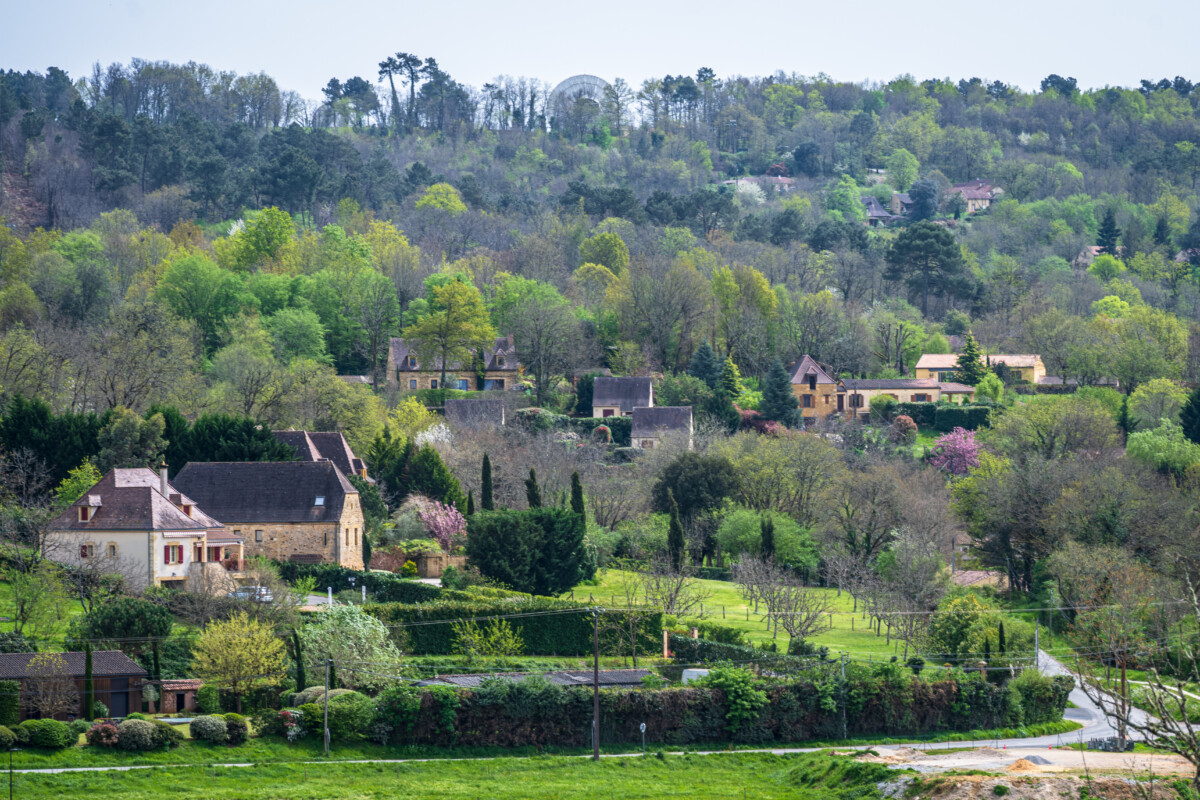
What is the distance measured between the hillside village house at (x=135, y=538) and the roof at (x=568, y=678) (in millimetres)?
11942

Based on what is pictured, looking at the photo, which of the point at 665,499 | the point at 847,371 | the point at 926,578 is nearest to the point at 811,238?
the point at 847,371

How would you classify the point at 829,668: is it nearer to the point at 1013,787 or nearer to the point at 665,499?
the point at 1013,787

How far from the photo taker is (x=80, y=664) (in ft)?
143

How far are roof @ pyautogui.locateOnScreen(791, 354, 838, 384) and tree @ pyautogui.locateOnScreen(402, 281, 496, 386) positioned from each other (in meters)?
20.9

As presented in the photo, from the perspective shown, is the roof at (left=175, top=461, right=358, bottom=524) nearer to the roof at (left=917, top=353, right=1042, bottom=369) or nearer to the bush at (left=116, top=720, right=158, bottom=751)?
the bush at (left=116, top=720, right=158, bottom=751)

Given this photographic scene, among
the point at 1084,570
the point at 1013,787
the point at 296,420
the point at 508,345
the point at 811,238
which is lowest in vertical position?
the point at 1013,787

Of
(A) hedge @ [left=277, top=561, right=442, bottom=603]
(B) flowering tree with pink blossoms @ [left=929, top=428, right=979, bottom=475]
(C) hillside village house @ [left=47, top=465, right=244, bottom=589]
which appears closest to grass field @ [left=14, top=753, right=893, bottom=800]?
(A) hedge @ [left=277, top=561, right=442, bottom=603]

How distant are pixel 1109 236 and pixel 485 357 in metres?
84.5

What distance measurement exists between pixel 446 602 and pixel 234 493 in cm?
1392

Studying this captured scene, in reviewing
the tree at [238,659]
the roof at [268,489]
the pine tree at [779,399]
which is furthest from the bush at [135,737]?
the pine tree at [779,399]

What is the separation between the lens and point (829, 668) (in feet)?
158

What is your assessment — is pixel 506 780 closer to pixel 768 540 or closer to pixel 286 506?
pixel 286 506

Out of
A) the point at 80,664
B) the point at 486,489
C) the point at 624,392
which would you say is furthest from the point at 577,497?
the point at 80,664

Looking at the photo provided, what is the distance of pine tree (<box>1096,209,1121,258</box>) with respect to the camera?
15588 cm
